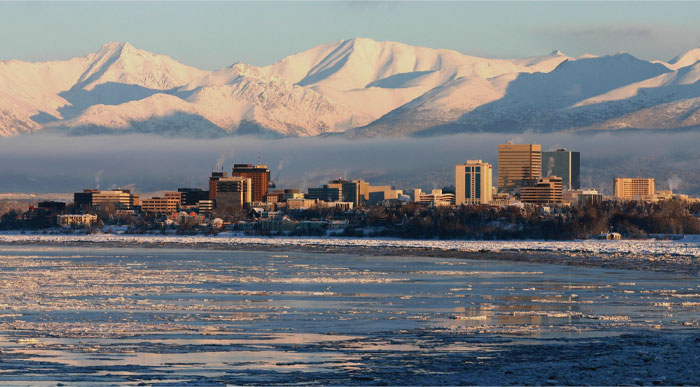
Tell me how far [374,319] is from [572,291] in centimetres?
2379

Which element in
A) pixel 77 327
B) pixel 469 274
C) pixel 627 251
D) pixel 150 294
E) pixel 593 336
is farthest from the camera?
pixel 627 251

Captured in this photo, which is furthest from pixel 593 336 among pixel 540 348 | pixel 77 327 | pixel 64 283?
pixel 64 283

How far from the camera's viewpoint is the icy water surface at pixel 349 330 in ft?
125

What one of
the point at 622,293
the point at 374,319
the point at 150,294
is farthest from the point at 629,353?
the point at 150,294

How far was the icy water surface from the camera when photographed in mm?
38250

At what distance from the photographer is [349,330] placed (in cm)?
5009

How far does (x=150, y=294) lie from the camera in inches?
2793

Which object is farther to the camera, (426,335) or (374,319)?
(374,319)

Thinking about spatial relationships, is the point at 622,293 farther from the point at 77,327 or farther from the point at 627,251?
the point at 627,251

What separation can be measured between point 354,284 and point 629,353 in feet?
135

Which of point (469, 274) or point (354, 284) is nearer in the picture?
point (354, 284)

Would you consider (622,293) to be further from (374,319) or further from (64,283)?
(64,283)

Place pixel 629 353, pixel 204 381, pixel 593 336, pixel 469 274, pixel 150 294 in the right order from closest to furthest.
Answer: pixel 204 381
pixel 629 353
pixel 593 336
pixel 150 294
pixel 469 274

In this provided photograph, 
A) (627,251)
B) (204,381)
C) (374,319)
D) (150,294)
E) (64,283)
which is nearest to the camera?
(204,381)
